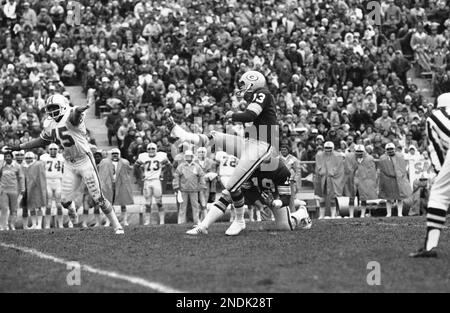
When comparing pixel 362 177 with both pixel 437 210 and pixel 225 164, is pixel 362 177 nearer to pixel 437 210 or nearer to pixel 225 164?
pixel 225 164

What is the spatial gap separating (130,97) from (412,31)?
8616mm

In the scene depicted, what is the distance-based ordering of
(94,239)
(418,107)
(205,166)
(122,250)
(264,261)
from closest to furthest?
(264,261)
(122,250)
(94,239)
(205,166)
(418,107)

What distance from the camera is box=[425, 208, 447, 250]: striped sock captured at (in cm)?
900

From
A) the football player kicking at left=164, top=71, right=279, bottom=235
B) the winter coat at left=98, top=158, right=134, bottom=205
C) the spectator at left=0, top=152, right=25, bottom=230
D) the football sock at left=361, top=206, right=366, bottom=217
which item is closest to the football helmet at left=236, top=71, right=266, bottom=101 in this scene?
the football player kicking at left=164, top=71, right=279, bottom=235

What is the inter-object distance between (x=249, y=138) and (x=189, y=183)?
6.95m

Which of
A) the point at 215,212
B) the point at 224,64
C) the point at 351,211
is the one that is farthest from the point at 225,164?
the point at 215,212

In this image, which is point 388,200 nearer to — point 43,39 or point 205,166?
point 205,166

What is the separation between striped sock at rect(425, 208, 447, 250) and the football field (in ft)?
0.67

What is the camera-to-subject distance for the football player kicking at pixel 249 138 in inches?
436

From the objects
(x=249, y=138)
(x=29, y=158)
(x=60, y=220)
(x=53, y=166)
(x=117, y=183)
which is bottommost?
(x=60, y=220)

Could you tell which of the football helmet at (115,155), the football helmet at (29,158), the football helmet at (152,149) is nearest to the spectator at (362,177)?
the football helmet at (152,149)

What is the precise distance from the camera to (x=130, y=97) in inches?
848

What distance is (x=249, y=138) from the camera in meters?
11.4
